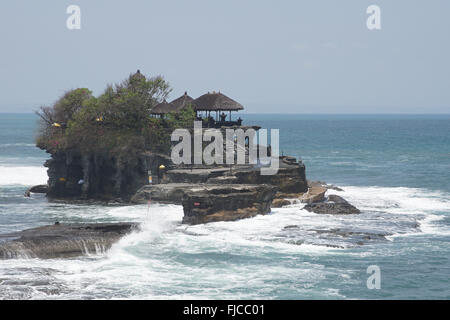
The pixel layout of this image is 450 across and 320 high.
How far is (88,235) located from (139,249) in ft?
10.6

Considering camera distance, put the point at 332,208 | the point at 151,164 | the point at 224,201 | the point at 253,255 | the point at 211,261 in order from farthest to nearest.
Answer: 1. the point at 151,164
2. the point at 332,208
3. the point at 224,201
4. the point at 253,255
5. the point at 211,261

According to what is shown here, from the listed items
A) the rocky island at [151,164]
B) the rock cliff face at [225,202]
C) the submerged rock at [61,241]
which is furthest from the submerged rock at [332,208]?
the submerged rock at [61,241]

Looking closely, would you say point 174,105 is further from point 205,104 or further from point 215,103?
point 215,103

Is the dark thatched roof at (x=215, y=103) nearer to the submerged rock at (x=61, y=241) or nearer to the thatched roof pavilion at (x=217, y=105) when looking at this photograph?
the thatched roof pavilion at (x=217, y=105)

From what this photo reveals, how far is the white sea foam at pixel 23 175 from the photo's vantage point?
78.4m

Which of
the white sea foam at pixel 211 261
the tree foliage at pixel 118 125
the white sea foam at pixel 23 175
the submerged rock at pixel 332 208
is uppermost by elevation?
the tree foliage at pixel 118 125

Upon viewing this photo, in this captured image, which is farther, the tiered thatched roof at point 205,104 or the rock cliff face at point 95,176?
the tiered thatched roof at point 205,104

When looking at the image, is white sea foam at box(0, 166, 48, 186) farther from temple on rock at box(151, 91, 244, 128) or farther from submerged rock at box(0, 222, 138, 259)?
submerged rock at box(0, 222, 138, 259)

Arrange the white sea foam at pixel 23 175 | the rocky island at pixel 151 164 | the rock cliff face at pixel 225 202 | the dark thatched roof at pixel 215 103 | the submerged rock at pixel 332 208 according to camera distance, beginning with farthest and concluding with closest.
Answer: the white sea foam at pixel 23 175 → the dark thatched roof at pixel 215 103 → the submerged rock at pixel 332 208 → the rocky island at pixel 151 164 → the rock cliff face at pixel 225 202

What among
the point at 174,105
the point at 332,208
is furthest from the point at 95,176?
the point at 332,208

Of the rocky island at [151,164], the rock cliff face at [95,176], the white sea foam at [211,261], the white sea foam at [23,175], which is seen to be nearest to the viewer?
the white sea foam at [211,261]

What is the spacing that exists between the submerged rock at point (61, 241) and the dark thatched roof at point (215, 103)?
25391 millimetres

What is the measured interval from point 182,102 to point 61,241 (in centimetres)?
3189

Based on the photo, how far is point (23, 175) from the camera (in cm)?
8488
